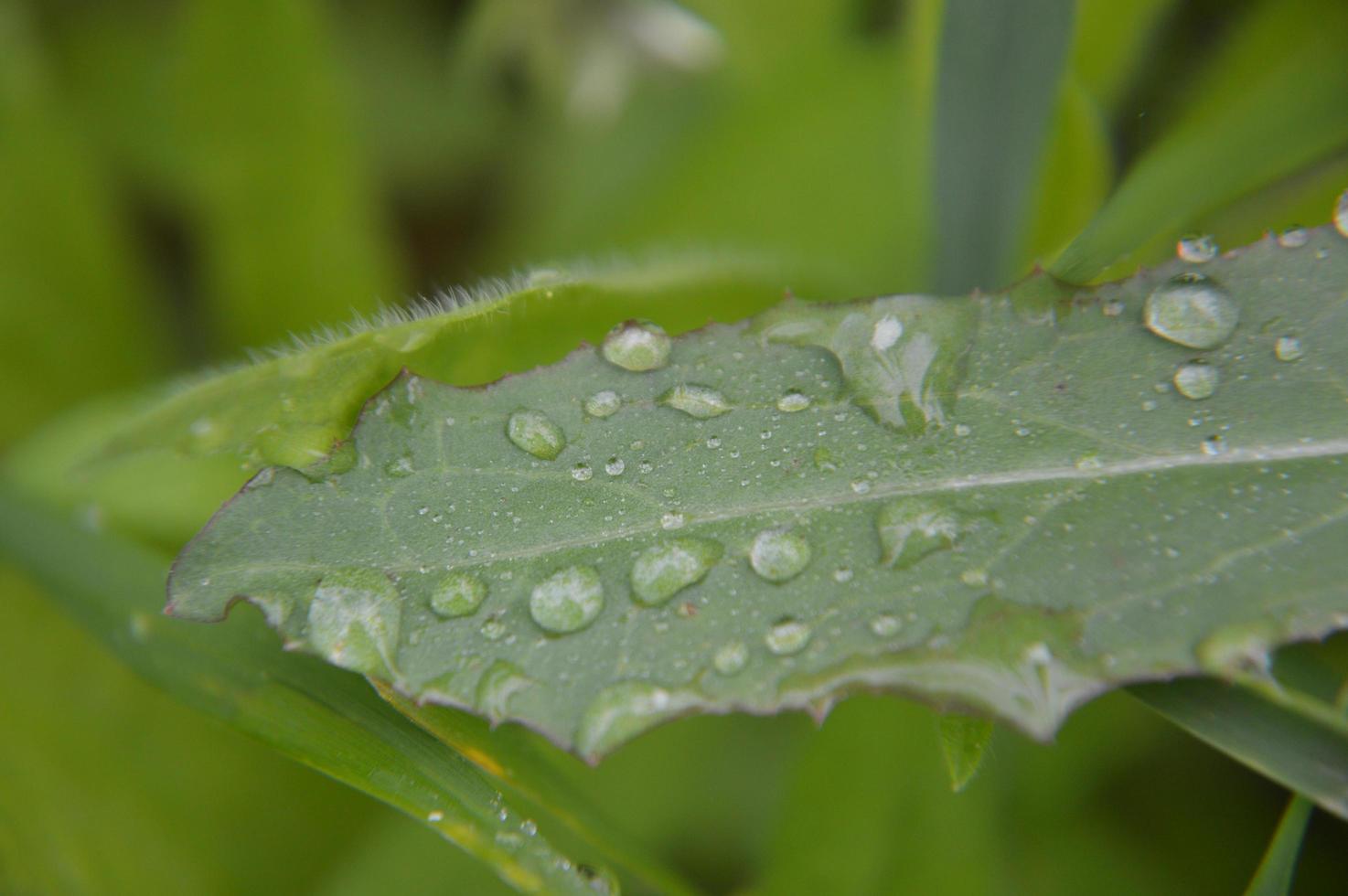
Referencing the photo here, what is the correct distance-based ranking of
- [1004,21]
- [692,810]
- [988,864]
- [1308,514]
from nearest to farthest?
→ [1308,514]
[1004,21]
[988,864]
[692,810]

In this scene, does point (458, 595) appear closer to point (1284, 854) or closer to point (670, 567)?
point (670, 567)

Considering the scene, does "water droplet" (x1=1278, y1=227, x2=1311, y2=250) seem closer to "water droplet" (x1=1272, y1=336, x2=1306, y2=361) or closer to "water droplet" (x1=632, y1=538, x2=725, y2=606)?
"water droplet" (x1=1272, y1=336, x2=1306, y2=361)

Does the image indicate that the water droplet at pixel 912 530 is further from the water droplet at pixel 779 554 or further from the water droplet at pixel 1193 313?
the water droplet at pixel 1193 313

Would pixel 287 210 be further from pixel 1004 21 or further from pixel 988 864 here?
pixel 988 864

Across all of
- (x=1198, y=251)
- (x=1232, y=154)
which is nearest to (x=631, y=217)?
(x=1232, y=154)

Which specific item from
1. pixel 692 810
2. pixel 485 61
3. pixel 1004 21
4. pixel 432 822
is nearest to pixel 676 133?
pixel 485 61

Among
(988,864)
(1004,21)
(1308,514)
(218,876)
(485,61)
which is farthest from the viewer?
(485,61)
